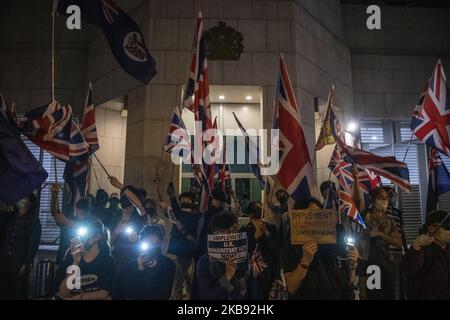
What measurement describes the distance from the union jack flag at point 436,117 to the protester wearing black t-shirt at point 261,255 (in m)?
2.73

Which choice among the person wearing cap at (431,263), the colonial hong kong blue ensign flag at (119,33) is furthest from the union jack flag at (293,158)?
the colonial hong kong blue ensign flag at (119,33)

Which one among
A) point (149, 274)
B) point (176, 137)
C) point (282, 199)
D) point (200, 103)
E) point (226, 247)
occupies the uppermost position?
point (200, 103)

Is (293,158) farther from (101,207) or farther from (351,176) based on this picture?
(101,207)

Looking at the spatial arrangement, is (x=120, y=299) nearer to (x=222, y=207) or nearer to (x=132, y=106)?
(x=222, y=207)

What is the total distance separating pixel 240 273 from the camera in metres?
3.40

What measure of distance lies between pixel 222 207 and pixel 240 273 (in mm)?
1728

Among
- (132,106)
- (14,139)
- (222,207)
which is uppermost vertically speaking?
(132,106)

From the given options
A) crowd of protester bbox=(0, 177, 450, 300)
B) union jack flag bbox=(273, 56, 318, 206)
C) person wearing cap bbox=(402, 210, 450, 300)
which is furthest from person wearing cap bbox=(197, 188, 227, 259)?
person wearing cap bbox=(402, 210, 450, 300)

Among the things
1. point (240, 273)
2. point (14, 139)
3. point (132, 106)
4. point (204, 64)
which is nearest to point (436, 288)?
point (240, 273)

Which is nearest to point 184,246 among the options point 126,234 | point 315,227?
point 126,234

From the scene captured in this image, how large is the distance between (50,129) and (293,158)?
3.85 m

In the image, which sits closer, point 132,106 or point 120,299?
point 120,299

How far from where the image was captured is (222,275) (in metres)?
3.25
